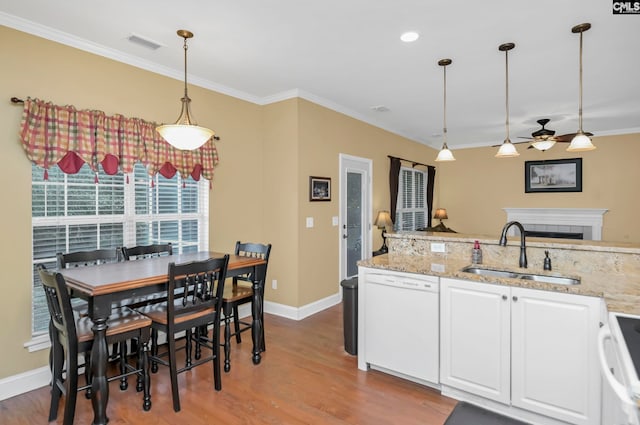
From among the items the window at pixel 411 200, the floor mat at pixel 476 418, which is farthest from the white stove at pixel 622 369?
the window at pixel 411 200

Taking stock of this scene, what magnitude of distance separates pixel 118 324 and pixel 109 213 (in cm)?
127

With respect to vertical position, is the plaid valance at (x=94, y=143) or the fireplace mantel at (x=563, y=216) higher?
the plaid valance at (x=94, y=143)

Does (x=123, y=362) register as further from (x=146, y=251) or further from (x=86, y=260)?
(x=146, y=251)

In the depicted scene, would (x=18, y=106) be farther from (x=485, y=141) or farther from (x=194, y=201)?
(x=485, y=141)

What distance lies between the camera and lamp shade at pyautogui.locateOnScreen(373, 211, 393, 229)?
567 cm

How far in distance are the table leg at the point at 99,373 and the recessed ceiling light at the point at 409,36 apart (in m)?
2.96

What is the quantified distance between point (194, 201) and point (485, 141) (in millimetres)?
6069

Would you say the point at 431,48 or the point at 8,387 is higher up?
the point at 431,48

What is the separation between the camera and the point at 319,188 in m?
4.61

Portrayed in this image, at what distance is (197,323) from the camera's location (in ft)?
8.63

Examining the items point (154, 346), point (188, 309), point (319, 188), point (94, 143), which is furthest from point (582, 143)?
point (94, 143)

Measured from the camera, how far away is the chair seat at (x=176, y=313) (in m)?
2.51

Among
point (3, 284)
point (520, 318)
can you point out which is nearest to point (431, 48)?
point (520, 318)

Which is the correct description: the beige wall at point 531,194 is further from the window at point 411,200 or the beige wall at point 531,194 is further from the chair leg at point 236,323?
the chair leg at point 236,323
